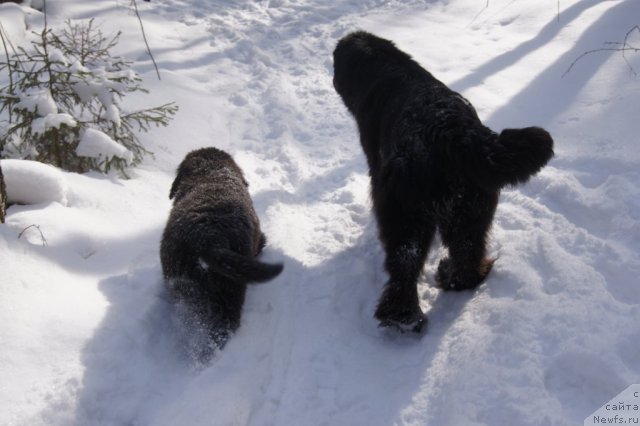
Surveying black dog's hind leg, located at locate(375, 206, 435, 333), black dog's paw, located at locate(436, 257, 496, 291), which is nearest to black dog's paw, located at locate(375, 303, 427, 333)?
black dog's hind leg, located at locate(375, 206, 435, 333)

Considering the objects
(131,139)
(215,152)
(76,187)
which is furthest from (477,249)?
(131,139)

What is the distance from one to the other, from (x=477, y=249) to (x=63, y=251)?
3252 mm

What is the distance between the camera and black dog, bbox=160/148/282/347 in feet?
10.2

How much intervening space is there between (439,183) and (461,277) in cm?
88

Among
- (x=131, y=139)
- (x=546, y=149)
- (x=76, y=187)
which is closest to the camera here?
(x=546, y=149)

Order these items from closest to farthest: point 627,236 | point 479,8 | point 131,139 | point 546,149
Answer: point 546,149 → point 627,236 → point 131,139 → point 479,8

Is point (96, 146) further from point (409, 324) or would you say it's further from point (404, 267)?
point (409, 324)

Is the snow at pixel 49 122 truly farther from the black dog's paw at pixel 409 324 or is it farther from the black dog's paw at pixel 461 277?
the black dog's paw at pixel 461 277

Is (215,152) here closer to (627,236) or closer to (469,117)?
(469,117)

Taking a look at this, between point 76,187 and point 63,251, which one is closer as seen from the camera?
point 63,251

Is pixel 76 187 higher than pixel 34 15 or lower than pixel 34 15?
lower

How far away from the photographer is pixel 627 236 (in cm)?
373

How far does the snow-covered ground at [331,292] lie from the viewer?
2.88 meters

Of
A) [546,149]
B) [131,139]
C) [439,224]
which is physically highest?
[546,149]
